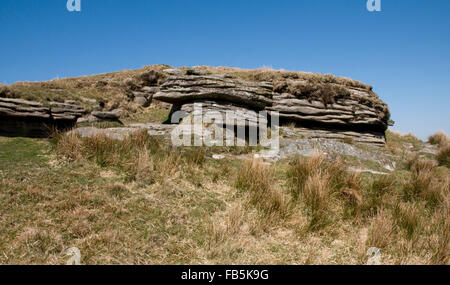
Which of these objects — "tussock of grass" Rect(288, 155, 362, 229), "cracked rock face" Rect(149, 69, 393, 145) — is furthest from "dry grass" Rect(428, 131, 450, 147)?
"tussock of grass" Rect(288, 155, 362, 229)

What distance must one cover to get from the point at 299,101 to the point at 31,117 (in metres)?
14.6

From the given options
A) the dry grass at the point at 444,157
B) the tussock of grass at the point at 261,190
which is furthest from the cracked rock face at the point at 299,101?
the tussock of grass at the point at 261,190

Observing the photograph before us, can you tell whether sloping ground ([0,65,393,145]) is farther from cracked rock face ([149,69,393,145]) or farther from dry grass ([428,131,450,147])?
dry grass ([428,131,450,147])

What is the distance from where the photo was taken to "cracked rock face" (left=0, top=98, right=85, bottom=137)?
1095 centimetres

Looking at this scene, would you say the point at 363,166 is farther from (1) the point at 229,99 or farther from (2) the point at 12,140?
(2) the point at 12,140

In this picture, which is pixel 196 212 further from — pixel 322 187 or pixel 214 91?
pixel 214 91

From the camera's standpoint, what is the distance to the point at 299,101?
16672 millimetres

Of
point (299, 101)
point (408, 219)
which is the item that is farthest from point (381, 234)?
point (299, 101)

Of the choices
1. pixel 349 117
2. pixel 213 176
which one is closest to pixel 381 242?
pixel 213 176

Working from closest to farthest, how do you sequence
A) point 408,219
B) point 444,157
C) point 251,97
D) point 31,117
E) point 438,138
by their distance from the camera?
point 408,219 < point 31,117 < point 444,157 < point 251,97 < point 438,138

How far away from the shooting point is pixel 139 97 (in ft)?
65.8

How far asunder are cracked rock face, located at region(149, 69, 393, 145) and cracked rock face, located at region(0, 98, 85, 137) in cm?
497

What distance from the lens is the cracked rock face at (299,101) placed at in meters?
14.7
